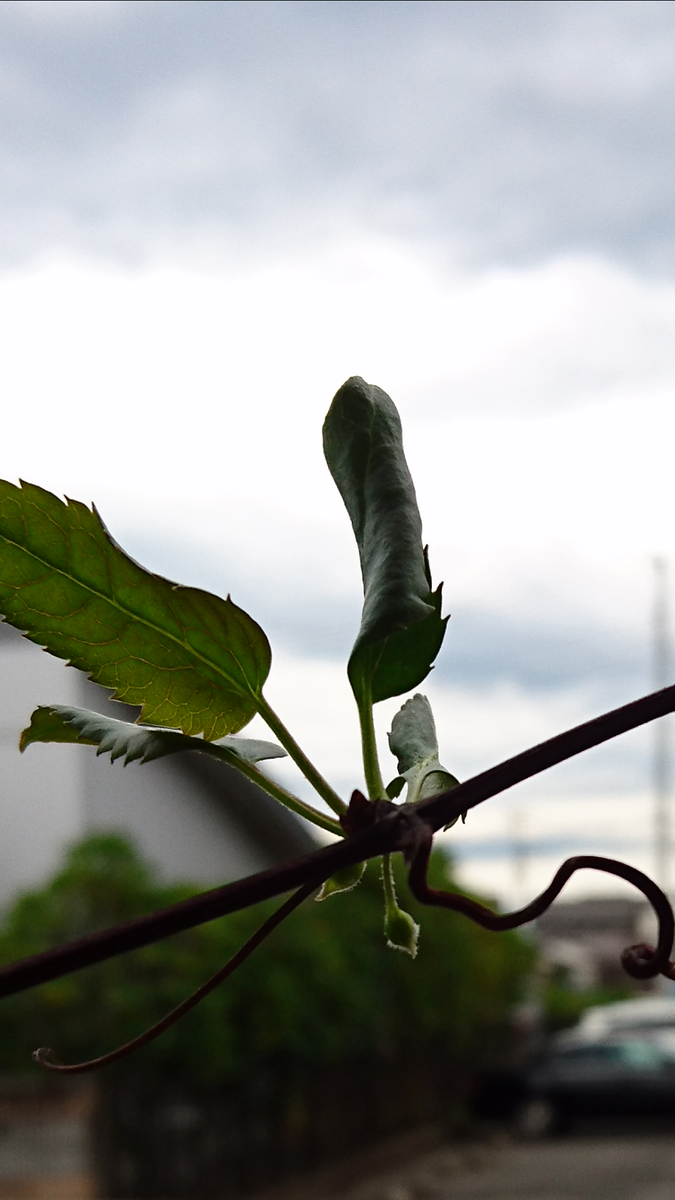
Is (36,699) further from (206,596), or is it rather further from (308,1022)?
(206,596)

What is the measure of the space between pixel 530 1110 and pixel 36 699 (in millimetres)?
4014

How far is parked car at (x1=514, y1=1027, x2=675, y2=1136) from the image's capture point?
7.42 m

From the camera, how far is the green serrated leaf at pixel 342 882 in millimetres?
131

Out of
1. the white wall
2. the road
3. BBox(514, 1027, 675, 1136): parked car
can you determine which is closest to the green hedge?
the white wall

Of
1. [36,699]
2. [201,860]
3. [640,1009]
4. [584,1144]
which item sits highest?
[36,699]

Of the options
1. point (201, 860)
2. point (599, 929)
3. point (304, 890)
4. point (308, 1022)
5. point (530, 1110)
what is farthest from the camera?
point (599, 929)

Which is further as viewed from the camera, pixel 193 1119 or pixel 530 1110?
pixel 530 1110

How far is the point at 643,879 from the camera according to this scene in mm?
115

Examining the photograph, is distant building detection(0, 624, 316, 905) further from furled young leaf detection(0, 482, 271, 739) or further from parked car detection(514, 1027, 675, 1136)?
furled young leaf detection(0, 482, 271, 739)

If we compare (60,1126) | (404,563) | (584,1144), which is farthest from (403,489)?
(584,1144)

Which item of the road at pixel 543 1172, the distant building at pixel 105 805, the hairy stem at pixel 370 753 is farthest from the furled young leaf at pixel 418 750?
the road at pixel 543 1172

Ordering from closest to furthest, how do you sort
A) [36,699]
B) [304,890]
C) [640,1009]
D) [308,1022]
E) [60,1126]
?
[304,890]
[60,1126]
[308,1022]
[36,699]
[640,1009]

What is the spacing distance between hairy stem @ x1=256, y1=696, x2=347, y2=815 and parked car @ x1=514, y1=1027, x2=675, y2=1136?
310 inches

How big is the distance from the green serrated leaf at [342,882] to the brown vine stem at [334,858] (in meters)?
0.02
